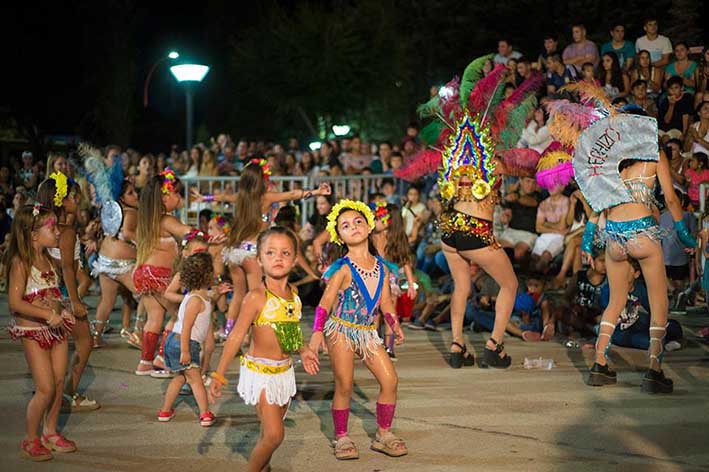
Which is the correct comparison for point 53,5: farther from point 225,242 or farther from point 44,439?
point 44,439

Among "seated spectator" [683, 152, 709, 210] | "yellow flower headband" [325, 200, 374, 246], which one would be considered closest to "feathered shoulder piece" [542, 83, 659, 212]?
"yellow flower headband" [325, 200, 374, 246]

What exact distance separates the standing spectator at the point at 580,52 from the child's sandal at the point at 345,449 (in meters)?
10.7

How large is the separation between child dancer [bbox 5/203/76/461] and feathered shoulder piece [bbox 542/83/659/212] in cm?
408

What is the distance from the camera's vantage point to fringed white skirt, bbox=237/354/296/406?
513 centimetres

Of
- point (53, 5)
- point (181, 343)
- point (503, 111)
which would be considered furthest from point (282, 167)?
point (53, 5)

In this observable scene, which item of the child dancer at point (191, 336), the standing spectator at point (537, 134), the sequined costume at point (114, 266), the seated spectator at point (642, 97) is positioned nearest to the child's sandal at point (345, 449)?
the child dancer at point (191, 336)

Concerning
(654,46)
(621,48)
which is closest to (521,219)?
(621,48)

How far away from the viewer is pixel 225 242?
9.06 meters

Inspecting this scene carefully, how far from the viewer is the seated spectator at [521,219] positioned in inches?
512

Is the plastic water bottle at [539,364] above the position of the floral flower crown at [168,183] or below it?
below

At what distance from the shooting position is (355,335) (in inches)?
231

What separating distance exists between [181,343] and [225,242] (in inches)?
102

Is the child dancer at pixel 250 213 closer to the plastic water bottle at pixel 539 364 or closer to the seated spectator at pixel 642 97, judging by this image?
the plastic water bottle at pixel 539 364

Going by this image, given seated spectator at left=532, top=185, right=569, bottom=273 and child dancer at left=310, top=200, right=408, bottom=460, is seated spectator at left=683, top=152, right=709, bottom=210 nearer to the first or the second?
seated spectator at left=532, top=185, right=569, bottom=273
